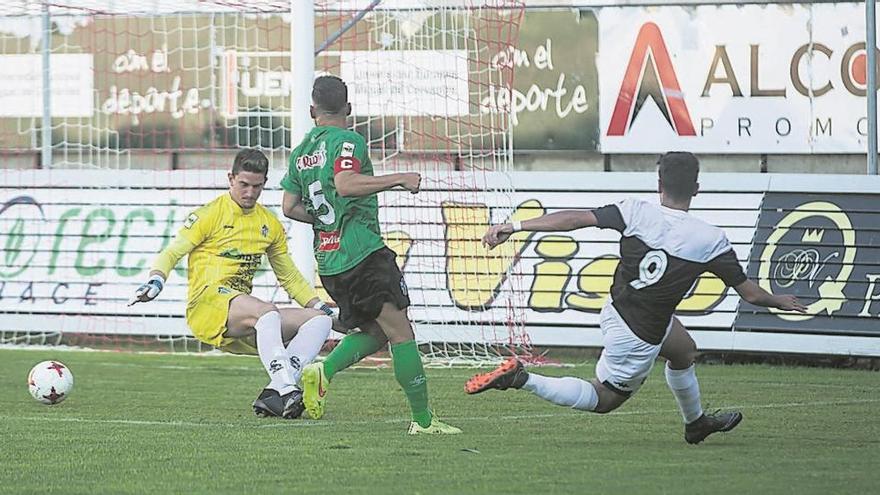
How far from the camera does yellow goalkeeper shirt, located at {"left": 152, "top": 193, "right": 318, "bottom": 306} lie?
9.76 m

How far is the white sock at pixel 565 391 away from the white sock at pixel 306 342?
1.93 meters

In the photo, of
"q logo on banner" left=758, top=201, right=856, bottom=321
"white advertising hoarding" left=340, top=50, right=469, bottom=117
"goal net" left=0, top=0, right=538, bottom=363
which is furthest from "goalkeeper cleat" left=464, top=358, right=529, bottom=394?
"white advertising hoarding" left=340, top=50, right=469, bottom=117

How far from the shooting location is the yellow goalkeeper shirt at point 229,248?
976cm

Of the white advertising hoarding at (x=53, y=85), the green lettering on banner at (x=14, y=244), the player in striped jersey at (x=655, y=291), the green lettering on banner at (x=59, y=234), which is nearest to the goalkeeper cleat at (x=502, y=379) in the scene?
the player in striped jersey at (x=655, y=291)

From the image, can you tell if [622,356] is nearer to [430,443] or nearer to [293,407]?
[430,443]

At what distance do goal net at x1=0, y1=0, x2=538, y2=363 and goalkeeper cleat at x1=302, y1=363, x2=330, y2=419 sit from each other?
182 inches

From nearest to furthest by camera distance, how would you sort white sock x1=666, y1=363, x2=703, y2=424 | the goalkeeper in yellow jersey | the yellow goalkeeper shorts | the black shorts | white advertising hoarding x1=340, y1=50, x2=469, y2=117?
white sock x1=666, y1=363, x2=703, y2=424
the black shorts
the goalkeeper in yellow jersey
the yellow goalkeeper shorts
white advertising hoarding x1=340, y1=50, x2=469, y2=117

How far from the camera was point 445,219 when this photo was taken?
14.4 metres

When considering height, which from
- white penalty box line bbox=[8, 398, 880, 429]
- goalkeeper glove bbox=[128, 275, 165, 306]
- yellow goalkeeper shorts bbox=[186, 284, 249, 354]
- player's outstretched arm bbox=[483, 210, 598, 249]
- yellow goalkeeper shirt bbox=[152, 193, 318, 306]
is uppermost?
player's outstretched arm bbox=[483, 210, 598, 249]

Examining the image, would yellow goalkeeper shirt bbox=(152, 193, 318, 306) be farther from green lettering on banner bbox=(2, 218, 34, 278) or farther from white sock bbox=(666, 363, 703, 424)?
green lettering on banner bbox=(2, 218, 34, 278)

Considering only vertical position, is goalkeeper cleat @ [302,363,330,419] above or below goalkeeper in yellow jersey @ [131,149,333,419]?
below

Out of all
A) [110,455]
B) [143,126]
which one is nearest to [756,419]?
[110,455]

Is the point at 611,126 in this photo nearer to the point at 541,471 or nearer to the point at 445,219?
the point at 445,219

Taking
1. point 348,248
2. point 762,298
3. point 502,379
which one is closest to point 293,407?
point 348,248
